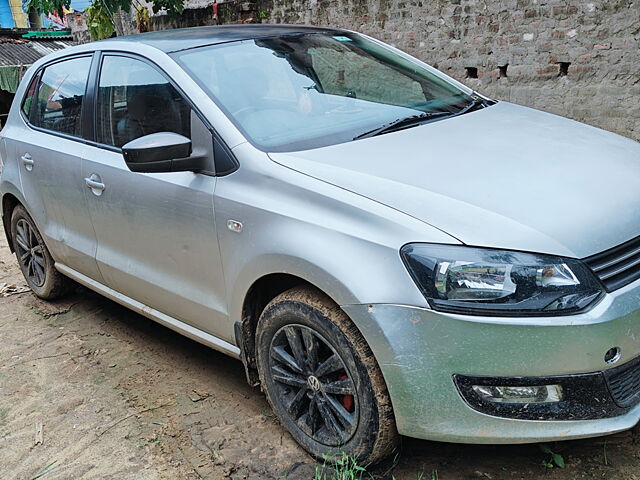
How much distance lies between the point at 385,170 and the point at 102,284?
215 cm

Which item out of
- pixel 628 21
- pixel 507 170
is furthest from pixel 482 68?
pixel 507 170

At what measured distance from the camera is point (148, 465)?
2.85m

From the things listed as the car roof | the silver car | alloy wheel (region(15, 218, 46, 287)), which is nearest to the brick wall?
the silver car

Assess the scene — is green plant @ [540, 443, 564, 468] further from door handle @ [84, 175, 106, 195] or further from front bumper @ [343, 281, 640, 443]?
door handle @ [84, 175, 106, 195]

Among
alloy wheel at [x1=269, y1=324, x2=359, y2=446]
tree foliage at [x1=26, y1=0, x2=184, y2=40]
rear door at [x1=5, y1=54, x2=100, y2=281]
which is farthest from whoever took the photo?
tree foliage at [x1=26, y1=0, x2=184, y2=40]

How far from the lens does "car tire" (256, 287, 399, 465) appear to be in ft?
7.87

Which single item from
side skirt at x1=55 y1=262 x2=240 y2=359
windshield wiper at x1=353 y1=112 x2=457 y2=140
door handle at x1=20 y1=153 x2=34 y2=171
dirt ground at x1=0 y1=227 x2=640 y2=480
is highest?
windshield wiper at x1=353 y1=112 x2=457 y2=140

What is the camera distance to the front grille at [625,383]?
2203mm

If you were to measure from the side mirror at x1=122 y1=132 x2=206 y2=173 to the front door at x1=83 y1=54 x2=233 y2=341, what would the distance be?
0.24 feet

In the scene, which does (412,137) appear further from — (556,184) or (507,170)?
(556,184)

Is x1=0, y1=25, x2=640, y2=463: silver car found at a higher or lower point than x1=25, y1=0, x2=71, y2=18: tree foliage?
lower

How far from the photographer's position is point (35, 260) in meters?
4.75

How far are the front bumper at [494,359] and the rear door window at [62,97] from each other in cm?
236

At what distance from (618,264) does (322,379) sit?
3.80 ft
